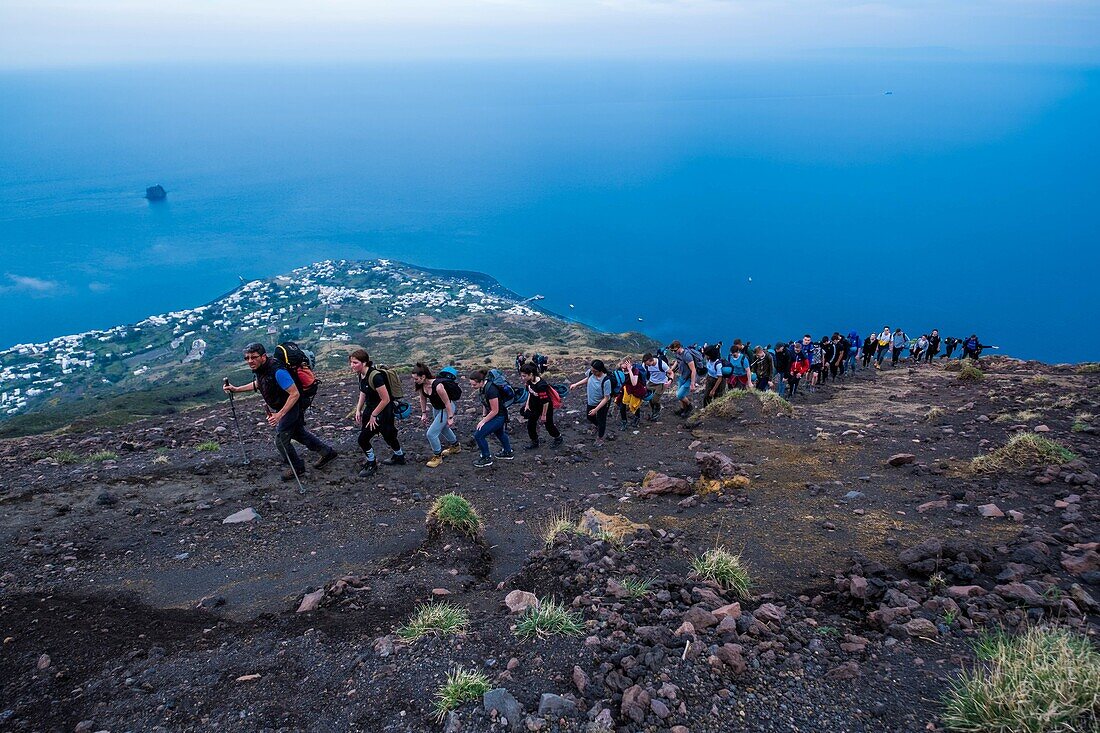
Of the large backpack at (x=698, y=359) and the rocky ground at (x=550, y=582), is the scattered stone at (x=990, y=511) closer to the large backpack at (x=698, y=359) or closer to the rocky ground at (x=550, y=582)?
the rocky ground at (x=550, y=582)

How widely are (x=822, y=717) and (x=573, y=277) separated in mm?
101701

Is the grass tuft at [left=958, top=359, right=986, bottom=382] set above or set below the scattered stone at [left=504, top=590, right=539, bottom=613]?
above

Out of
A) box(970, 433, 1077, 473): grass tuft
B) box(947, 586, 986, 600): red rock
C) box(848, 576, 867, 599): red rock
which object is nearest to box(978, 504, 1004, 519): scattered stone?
box(970, 433, 1077, 473): grass tuft

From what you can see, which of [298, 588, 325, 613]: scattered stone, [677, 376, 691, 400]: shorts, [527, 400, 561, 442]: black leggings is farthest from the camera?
[677, 376, 691, 400]: shorts

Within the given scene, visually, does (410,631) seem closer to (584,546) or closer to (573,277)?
(584,546)

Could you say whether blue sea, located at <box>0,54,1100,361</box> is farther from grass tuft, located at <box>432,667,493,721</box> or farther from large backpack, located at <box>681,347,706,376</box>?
grass tuft, located at <box>432,667,493,721</box>

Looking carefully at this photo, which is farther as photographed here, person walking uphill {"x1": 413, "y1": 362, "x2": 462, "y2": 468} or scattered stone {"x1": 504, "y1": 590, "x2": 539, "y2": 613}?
person walking uphill {"x1": 413, "y1": 362, "x2": 462, "y2": 468}

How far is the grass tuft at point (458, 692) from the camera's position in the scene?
157 inches

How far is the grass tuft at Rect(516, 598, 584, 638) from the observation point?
474 centimetres

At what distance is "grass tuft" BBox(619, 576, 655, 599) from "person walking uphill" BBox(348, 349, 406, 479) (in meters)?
5.27

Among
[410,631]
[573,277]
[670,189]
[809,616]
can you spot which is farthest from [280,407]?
[670,189]

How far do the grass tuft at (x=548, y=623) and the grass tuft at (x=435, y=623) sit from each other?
1.63 ft

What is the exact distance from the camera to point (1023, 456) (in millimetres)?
8453

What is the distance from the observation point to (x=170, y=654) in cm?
496
